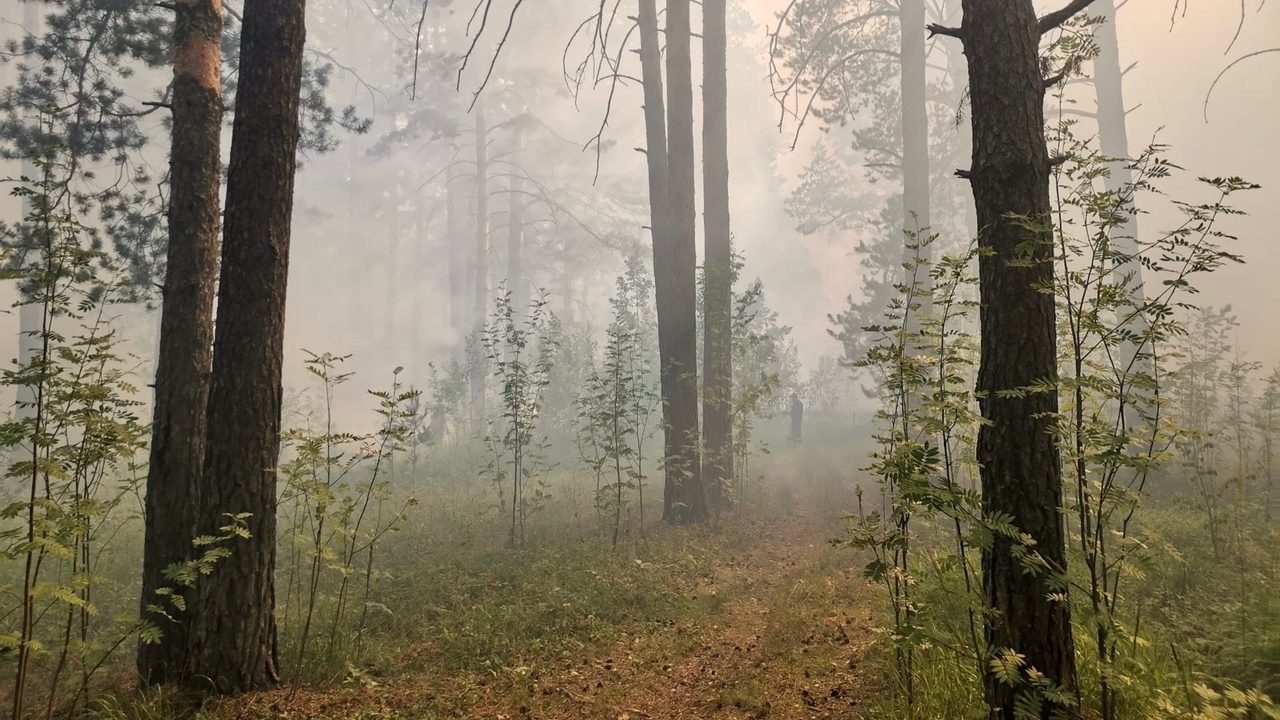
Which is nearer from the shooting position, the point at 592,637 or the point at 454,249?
the point at 592,637

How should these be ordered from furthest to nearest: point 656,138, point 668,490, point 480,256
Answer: point 480,256
point 656,138
point 668,490

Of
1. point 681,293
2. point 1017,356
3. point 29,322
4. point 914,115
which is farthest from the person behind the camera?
point 29,322

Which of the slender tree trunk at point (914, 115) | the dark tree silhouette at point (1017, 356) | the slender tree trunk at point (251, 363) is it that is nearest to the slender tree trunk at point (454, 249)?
the slender tree trunk at point (914, 115)

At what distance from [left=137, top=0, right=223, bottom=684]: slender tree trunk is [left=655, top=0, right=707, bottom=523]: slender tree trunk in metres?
6.15

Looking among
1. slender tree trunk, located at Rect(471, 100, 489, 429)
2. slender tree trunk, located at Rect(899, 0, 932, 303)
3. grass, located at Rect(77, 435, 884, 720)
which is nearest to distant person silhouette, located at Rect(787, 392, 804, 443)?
slender tree trunk, located at Rect(899, 0, 932, 303)

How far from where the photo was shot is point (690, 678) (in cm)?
453

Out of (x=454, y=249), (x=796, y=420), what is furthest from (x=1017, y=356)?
(x=454, y=249)

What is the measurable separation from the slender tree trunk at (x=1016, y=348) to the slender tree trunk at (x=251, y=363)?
4.72 m

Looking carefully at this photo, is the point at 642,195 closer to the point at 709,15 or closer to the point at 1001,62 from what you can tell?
the point at 709,15

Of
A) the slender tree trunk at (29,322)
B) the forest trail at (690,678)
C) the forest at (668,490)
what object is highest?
the slender tree trunk at (29,322)

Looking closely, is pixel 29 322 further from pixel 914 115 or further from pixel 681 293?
pixel 914 115

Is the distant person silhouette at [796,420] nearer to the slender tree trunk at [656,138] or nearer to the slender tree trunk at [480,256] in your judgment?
the slender tree trunk at [656,138]

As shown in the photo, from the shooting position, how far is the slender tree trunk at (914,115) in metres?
12.8

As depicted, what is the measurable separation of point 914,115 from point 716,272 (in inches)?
275
